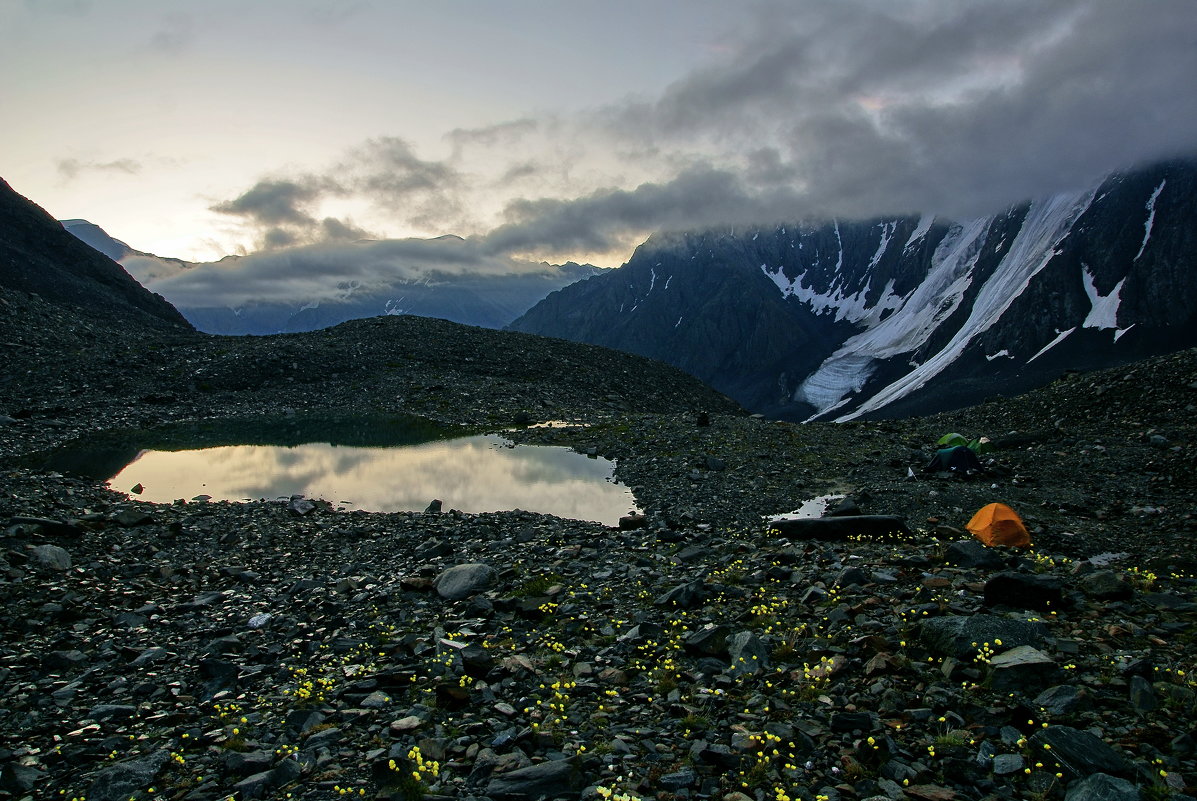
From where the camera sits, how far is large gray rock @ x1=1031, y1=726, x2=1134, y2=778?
7652 millimetres

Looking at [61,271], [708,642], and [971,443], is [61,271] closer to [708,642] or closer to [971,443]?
[708,642]

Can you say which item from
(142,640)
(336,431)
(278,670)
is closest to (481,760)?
(278,670)

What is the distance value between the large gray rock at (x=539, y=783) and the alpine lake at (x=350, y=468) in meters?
16.6

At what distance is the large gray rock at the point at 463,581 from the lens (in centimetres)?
1559

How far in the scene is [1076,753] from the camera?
7844mm

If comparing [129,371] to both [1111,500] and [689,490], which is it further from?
[1111,500]

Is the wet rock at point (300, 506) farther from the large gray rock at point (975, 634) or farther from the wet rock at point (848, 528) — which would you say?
the large gray rock at point (975, 634)

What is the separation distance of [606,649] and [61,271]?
12669 centimetres

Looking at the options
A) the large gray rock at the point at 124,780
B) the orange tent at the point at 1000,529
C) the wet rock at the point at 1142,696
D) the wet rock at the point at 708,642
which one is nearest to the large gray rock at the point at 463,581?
the wet rock at the point at 708,642

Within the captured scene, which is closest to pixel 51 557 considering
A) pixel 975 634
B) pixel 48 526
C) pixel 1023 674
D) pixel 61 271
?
pixel 48 526

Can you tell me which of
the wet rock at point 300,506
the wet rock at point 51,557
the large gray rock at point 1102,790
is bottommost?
the large gray rock at point 1102,790

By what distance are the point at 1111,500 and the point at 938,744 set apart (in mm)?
23221

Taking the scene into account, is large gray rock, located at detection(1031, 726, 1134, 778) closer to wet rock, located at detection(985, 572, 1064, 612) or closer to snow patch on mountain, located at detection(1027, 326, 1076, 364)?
wet rock, located at detection(985, 572, 1064, 612)

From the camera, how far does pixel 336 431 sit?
47938 millimetres
